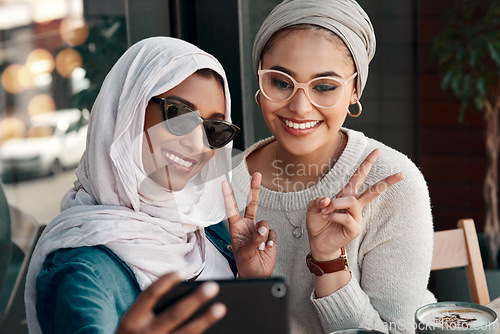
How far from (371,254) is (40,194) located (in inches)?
34.1

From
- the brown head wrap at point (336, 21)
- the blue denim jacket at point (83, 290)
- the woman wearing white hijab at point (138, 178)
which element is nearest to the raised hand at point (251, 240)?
the woman wearing white hijab at point (138, 178)

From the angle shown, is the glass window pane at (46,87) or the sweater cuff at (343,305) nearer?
the sweater cuff at (343,305)

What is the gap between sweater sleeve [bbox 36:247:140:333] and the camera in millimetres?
899

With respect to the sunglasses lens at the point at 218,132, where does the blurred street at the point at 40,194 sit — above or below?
below

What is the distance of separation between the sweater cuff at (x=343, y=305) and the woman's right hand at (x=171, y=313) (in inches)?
23.5

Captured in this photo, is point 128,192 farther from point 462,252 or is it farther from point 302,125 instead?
point 462,252

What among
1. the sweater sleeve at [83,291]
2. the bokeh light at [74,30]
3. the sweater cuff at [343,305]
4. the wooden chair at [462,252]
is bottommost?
the wooden chair at [462,252]

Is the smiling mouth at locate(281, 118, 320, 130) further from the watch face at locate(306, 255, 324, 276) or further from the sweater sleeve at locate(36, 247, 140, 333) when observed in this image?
the sweater sleeve at locate(36, 247, 140, 333)

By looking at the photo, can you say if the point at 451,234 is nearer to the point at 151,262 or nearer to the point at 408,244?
the point at 408,244

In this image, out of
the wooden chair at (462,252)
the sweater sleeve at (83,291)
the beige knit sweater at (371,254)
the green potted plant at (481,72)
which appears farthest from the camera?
the green potted plant at (481,72)

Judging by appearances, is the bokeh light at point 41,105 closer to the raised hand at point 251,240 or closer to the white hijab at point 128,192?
the white hijab at point 128,192

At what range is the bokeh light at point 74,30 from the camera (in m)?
1.63

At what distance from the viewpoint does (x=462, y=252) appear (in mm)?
1776

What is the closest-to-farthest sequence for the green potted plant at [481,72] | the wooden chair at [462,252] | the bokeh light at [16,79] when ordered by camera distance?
the bokeh light at [16,79] → the wooden chair at [462,252] → the green potted plant at [481,72]
